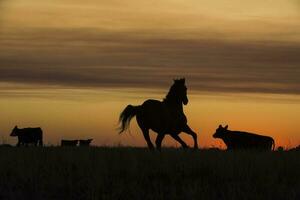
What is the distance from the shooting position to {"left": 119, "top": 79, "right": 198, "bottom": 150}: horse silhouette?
24672 mm

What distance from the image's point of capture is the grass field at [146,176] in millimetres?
11312

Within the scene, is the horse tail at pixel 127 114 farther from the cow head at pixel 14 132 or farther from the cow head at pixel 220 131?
the cow head at pixel 14 132

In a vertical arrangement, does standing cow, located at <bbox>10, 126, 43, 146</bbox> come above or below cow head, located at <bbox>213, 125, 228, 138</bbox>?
above

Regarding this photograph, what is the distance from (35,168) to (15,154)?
3396 mm

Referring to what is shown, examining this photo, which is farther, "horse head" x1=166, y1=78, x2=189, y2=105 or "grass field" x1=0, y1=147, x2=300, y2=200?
"horse head" x1=166, y1=78, x2=189, y2=105

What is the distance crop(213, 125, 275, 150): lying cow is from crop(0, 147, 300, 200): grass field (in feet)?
34.8

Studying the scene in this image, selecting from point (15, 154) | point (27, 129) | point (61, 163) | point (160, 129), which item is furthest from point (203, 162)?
point (27, 129)

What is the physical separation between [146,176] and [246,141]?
15958 millimetres

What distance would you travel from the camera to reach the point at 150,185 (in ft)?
39.6

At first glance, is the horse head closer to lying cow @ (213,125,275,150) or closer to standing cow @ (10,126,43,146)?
lying cow @ (213,125,275,150)

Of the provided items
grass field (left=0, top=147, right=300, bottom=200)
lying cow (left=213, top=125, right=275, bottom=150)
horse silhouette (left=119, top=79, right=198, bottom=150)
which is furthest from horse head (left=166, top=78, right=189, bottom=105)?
grass field (left=0, top=147, right=300, bottom=200)

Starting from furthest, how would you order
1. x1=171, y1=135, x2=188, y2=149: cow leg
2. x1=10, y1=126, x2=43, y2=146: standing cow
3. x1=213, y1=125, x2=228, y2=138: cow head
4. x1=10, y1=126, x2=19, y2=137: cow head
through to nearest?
x1=10, y1=126, x2=19, y2=137: cow head < x1=10, y1=126, x2=43, y2=146: standing cow < x1=213, y1=125, x2=228, y2=138: cow head < x1=171, y1=135, x2=188, y2=149: cow leg

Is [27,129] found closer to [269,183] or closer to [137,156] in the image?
[137,156]

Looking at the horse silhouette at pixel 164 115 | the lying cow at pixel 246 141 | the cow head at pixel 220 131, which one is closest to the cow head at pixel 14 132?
the cow head at pixel 220 131
